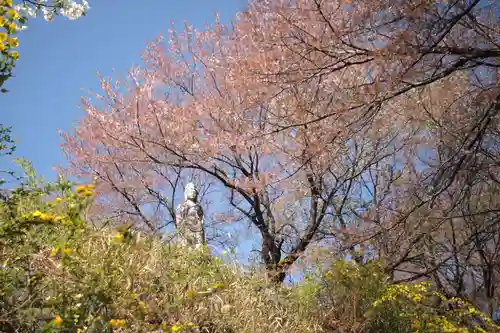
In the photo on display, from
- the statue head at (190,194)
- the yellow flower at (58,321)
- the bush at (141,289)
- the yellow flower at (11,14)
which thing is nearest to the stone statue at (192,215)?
the statue head at (190,194)

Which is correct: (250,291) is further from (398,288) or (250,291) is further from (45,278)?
(45,278)

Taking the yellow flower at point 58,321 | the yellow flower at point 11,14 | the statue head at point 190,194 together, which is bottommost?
the yellow flower at point 58,321

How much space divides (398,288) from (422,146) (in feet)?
14.2

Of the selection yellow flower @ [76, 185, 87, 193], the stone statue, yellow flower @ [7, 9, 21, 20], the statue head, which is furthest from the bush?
the statue head

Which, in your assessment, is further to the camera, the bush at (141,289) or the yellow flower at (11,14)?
the yellow flower at (11,14)

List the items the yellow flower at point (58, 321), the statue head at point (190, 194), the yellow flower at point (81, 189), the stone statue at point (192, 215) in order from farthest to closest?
the statue head at point (190, 194), the stone statue at point (192, 215), the yellow flower at point (81, 189), the yellow flower at point (58, 321)

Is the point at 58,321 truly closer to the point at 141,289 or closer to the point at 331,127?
the point at 141,289

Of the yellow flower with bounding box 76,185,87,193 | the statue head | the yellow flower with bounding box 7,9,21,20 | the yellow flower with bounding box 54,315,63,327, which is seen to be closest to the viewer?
the yellow flower with bounding box 54,315,63,327

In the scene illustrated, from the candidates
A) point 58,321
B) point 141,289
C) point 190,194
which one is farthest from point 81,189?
point 190,194

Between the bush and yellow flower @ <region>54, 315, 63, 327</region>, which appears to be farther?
the bush

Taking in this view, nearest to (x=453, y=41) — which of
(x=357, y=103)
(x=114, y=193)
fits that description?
(x=357, y=103)

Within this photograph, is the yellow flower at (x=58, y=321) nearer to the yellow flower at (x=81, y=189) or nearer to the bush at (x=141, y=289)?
the bush at (x=141, y=289)

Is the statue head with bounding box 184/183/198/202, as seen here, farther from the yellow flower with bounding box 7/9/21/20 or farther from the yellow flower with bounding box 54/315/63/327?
the yellow flower with bounding box 54/315/63/327

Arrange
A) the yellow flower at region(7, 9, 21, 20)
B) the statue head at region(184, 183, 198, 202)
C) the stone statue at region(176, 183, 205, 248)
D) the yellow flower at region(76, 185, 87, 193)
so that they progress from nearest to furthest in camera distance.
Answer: the yellow flower at region(76, 185, 87, 193), the yellow flower at region(7, 9, 21, 20), the stone statue at region(176, 183, 205, 248), the statue head at region(184, 183, 198, 202)
